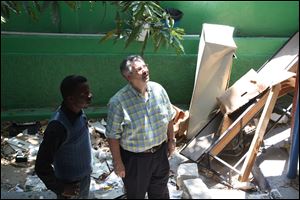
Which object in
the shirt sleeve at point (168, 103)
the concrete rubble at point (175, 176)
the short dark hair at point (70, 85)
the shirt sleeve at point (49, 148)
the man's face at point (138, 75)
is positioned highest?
the man's face at point (138, 75)

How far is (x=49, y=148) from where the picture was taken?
9.48 feet

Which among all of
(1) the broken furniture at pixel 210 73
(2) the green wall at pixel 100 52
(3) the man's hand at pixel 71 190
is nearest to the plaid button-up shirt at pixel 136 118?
(3) the man's hand at pixel 71 190

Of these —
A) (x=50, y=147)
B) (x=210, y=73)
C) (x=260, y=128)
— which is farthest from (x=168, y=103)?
(x=210, y=73)

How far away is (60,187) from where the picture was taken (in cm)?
306

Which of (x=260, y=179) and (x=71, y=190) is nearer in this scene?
(x=71, y=190)

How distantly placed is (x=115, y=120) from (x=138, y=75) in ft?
1.35

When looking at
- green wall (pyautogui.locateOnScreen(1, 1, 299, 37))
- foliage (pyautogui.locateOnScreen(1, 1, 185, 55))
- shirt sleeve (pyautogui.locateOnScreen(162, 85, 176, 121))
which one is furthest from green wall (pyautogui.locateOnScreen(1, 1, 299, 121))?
shirt sleeve (pyautogui.locateOnScreen(162, 85, 176, 121))

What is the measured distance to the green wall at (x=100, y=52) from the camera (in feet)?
19.0

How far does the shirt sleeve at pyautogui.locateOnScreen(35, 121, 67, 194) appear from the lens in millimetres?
2887

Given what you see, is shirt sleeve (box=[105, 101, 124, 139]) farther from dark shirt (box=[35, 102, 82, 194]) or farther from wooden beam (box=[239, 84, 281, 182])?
wooden beam (box=[239, 84, 281, 182])

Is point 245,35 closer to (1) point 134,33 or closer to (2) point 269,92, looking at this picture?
(2) point 269,92

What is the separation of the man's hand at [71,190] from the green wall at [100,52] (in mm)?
2991

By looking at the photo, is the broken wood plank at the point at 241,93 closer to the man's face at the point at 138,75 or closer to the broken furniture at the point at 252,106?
the broken furniture at the point at 252,106

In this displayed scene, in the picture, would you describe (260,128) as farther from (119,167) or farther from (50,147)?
(50,147)
